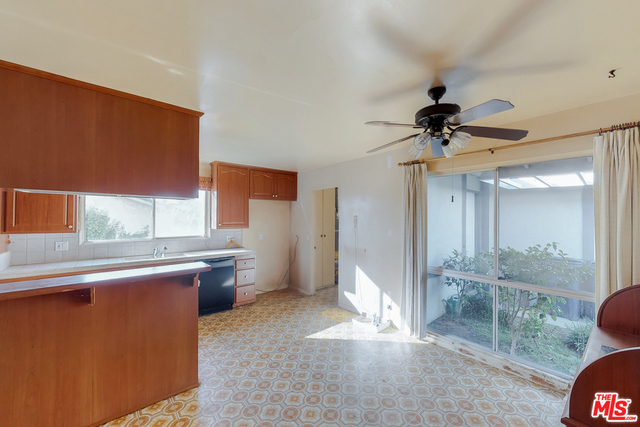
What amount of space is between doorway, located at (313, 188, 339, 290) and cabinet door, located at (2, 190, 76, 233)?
360 cm

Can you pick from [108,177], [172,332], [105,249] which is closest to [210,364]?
[172,332]

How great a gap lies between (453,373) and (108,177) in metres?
3.53

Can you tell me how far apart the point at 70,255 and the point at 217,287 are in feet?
6.24

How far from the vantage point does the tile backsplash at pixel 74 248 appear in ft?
10.3

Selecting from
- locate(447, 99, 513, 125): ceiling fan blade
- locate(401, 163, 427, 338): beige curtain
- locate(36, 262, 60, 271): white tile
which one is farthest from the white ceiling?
locate(36, 262, 60, 271): white tile

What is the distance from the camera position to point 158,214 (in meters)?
4.18

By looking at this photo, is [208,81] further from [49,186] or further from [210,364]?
[210,364]

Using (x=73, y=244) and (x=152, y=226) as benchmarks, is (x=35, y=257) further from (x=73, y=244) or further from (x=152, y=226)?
(x=152, y=226)

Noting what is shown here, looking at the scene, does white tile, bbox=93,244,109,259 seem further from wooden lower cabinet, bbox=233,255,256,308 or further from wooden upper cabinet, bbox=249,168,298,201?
wooden upper cabinet, bbox=249,168,298,201

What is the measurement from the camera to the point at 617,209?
199cm

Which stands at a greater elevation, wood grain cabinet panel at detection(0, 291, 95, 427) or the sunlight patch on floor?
wood grain cabinet panel at detection(0, 291, 95, 427)

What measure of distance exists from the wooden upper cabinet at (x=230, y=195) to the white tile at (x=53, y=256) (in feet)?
6.34

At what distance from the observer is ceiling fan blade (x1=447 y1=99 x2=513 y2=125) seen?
142 cm

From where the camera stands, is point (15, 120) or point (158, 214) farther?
point (158, 214)
